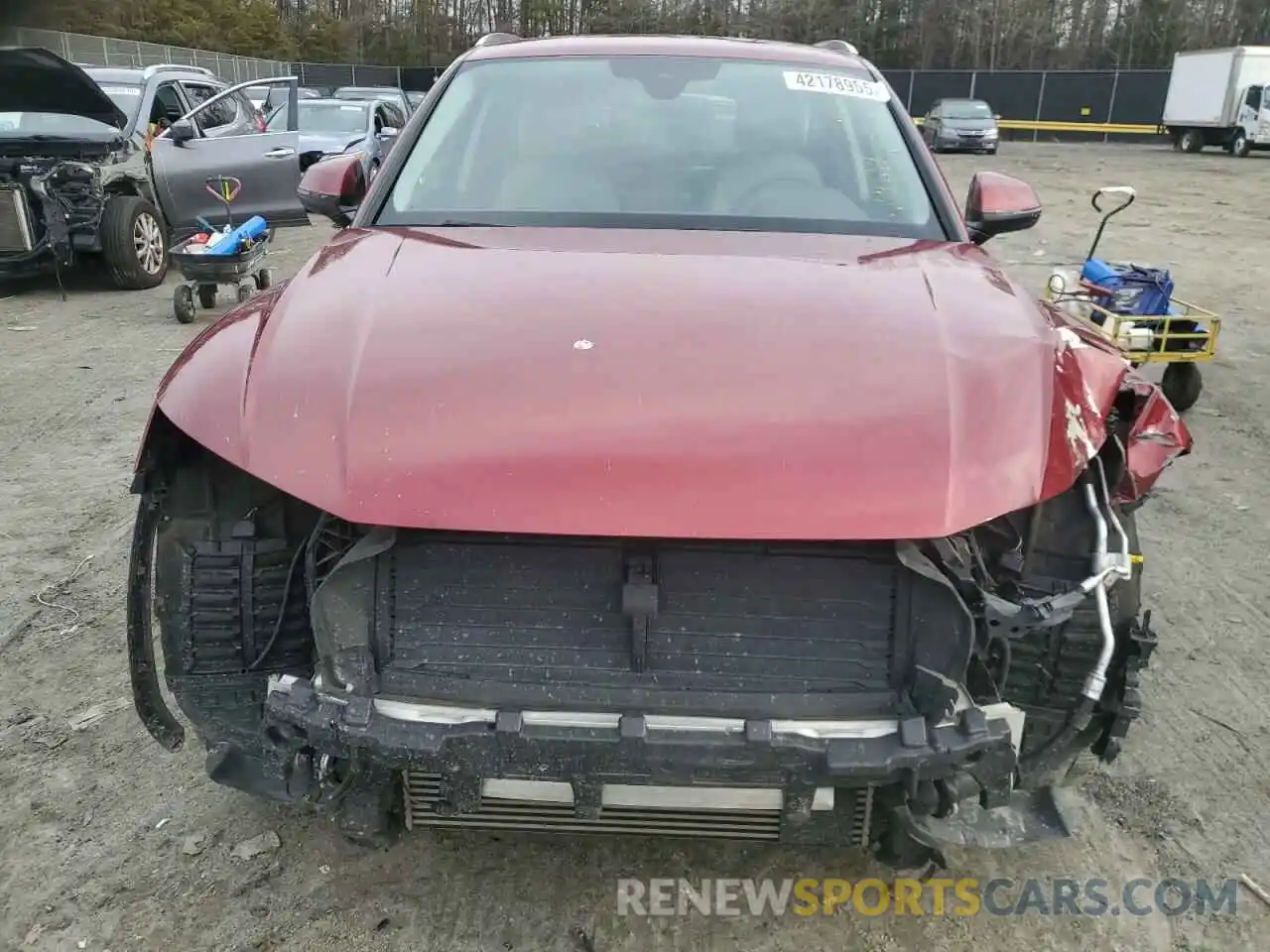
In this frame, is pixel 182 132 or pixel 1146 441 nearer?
pixel 1146 441

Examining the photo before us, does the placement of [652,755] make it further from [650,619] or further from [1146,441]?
[1146,441]

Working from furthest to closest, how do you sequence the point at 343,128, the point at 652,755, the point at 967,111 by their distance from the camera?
1. the point at 967,111
2. the point at 343,128
3. the point at 652,755

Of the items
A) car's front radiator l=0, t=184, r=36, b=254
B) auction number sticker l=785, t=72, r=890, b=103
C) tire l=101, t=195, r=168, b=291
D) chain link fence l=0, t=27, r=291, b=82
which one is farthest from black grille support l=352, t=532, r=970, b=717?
chain link fence l=0, t=27, r=291, b=82

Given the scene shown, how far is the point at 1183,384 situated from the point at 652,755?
16.3ft

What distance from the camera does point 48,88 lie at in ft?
26.2

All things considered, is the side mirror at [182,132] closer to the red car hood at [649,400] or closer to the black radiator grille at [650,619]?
the red car hood at [649,400]

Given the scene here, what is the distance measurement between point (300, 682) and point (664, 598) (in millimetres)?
656

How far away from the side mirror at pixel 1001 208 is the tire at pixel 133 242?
24.1ft

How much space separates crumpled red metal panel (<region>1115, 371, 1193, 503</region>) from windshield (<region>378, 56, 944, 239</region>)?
730 mm

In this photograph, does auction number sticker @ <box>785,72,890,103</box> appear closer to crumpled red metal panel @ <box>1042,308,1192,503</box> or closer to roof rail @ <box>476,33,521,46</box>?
roof rail @ <box>476,33,521,46</box>

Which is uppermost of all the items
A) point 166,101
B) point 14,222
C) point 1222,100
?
point 1222,100

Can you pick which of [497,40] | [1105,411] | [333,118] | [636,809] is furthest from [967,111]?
[636,809]

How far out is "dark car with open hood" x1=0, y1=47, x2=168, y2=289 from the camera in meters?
7.85

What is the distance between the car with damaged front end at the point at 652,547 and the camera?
1.71 m
